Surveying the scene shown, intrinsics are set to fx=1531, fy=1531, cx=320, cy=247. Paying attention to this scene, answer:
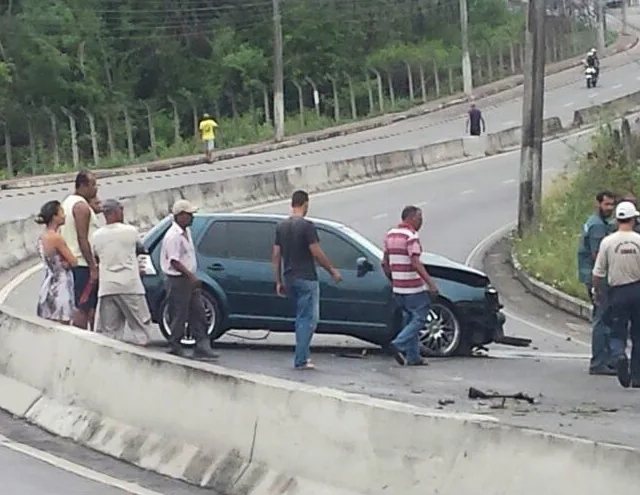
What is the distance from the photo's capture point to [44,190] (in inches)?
1613

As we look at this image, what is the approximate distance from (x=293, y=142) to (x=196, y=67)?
28484 millimetres

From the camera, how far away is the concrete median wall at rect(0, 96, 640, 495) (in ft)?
22.7

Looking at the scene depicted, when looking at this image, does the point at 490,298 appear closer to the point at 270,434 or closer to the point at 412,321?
the point at 412,321

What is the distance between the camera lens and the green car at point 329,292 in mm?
15961

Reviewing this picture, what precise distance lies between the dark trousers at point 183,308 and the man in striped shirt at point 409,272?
1899 mm

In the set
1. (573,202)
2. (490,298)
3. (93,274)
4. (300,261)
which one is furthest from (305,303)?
(573,202)

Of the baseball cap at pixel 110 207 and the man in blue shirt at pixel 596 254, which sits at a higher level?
the baseball cap at pixel 110 207

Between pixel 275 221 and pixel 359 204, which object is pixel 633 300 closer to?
pixel 275 221

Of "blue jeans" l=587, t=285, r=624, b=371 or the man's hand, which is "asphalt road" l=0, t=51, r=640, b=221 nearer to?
the man's hand

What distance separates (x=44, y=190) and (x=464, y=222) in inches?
533

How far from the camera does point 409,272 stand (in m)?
14.8

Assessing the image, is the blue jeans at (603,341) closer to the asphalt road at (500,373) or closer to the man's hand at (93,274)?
the asphalt road at (500,373)

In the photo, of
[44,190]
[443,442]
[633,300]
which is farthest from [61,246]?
[44,190]

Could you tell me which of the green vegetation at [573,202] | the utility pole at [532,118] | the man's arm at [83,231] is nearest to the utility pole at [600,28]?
the green vegetation at [573,202]
